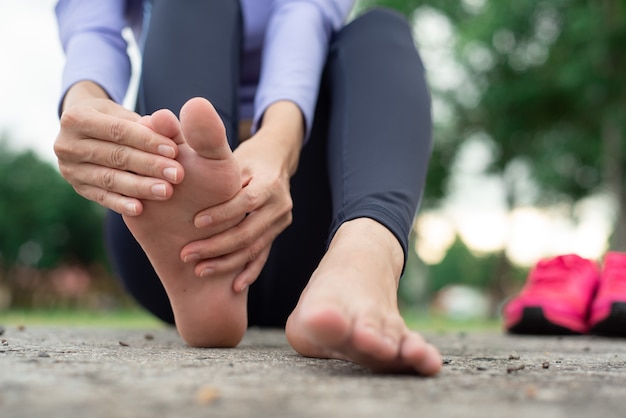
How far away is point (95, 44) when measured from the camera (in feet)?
3.95

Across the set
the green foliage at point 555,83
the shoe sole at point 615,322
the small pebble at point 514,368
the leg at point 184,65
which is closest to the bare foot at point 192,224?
the leg at point 184,65

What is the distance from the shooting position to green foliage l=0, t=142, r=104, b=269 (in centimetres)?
1427

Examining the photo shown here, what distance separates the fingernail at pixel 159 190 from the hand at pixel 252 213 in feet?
0.19

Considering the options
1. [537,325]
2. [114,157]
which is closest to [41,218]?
[537,325]

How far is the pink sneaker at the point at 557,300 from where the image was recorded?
1.82 meters

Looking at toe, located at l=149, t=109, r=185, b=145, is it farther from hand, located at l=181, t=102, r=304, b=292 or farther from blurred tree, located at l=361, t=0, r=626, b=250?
blurred tree, located at l=361, t=0, r=626, b=250

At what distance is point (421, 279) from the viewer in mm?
10680

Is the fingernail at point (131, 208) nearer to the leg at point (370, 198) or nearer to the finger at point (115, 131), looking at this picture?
the finger at point (115, 131)

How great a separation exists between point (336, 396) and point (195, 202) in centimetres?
38

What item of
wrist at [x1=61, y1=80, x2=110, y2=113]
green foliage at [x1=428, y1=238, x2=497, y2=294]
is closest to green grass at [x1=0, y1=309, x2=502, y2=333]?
wrist at [x1=61, y1=80, x2=110, y2=113]

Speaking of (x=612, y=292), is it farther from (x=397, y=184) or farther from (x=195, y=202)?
(x=195, y=202)

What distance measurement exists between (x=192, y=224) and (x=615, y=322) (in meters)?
1.21

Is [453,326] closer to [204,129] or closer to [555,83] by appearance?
[555,83]

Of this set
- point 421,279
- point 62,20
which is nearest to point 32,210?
point 421,279
